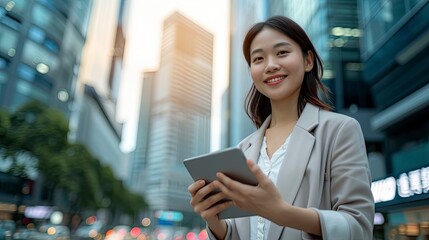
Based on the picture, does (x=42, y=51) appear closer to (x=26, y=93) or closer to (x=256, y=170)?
(x=26, y=93)

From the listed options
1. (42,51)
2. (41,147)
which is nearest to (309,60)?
(41,147)

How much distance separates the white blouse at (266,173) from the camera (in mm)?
1119

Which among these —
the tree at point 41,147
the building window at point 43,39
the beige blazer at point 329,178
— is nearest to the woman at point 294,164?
the beige blazer at point 329,178

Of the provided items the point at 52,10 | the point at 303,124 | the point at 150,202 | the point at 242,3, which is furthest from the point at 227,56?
the point at 303,124

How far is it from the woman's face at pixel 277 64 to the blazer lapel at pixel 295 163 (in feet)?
0.50

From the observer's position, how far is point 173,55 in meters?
74.9

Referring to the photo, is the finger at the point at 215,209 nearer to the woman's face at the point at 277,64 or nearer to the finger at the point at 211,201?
the finger at the point at 211,201

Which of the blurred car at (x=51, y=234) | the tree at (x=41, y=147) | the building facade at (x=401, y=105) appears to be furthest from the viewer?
the tree at (x=41, y=147)

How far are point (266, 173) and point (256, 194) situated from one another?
0.33 m

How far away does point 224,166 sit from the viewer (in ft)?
2.95

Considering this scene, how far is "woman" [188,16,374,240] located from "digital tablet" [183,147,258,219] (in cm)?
2

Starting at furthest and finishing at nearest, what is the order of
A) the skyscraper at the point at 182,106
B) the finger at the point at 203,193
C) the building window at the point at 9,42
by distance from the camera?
the skyscraper at the point at 182,106 < the building window at the point at 9,42 < the finger at the point at 203,193

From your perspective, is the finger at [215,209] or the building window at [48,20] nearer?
the finger at [215,209]

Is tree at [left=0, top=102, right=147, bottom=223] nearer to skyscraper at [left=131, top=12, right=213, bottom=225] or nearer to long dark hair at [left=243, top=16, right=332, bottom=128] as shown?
long dark hair at [left=243, top=16, right=332, bottom=128]
